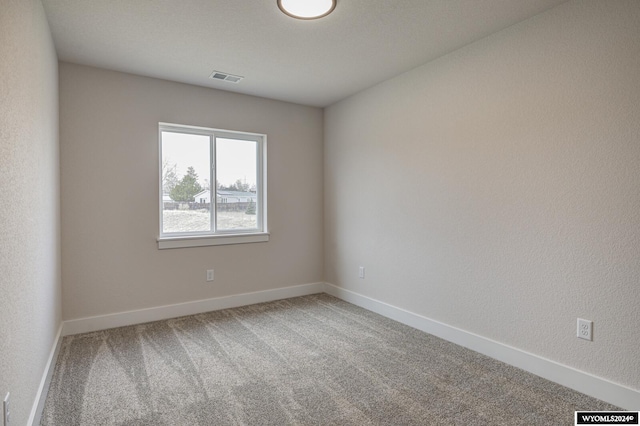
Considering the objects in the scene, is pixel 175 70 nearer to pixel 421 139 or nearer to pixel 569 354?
pixel 421 139

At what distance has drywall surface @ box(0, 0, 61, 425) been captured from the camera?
144cm

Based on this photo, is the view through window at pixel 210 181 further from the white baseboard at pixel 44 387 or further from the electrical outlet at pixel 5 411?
the electrical outlet at pixel 5 411

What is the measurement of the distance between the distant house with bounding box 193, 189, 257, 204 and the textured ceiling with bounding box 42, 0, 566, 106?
1.24 m

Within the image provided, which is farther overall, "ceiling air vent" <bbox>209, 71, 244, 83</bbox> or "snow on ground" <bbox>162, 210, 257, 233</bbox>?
"snow on ground" <bbox>162, 210, 257, 233</bbox>

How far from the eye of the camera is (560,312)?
7.56 ft

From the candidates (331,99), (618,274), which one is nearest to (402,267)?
(618,274)

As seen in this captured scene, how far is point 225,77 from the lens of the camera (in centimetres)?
350

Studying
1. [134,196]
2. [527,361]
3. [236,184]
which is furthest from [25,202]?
[527,361]

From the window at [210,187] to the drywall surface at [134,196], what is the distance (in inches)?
4.7

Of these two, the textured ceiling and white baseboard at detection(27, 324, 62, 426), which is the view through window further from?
white baseboard at detection(27, 324, 62, 426)

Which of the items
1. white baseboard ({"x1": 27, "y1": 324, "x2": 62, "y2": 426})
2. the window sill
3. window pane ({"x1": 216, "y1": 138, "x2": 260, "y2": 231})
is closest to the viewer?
white baseboard ({"x1": 27, "y1": 324, "x2": 62, "y2": 426})

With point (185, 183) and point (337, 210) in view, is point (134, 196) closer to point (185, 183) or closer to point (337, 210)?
point (185, 183)

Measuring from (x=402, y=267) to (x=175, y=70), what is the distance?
2951 millimetres

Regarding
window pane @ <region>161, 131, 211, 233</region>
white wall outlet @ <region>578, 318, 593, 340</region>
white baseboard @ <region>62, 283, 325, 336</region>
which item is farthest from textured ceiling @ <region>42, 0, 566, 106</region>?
white baseboard @ <region>62, 283, 325, 336</region>
